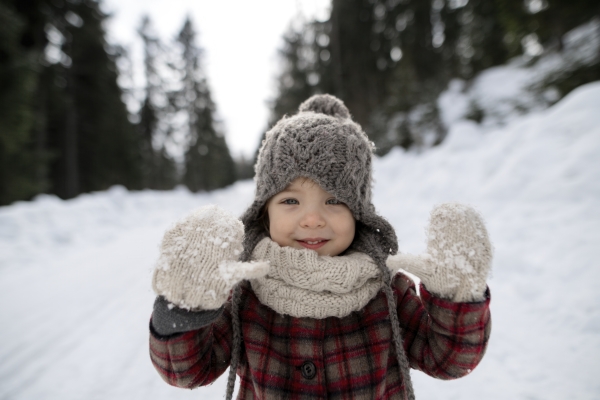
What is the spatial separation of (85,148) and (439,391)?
58.1 ft

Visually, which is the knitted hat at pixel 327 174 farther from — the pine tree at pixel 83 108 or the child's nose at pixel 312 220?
the pine tree at pixel 83 108

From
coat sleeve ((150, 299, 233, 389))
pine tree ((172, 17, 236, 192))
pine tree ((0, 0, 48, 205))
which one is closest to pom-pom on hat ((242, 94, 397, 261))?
coat sleeve ((150, 299, 233, 389))

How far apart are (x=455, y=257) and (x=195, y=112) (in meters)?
21.0

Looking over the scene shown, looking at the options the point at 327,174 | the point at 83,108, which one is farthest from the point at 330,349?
the point at 83,108

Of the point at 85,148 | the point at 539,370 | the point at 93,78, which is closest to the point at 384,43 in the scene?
the point at 93,78

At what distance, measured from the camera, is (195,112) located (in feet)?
64.8

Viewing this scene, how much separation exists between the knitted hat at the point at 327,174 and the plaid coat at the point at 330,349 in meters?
0.08

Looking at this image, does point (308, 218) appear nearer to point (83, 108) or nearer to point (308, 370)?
point (308, 370)

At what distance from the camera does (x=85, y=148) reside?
587 inches

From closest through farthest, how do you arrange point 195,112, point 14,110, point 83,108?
point 14,110 → point 83,108 → point 195,112

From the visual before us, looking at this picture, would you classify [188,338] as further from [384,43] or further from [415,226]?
[384,43]

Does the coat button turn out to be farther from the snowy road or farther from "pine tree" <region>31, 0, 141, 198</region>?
"pine tree" <region>31, 0, 141, 198</region>

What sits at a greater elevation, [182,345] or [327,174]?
[327,174]

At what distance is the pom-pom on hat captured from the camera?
4.10ft
